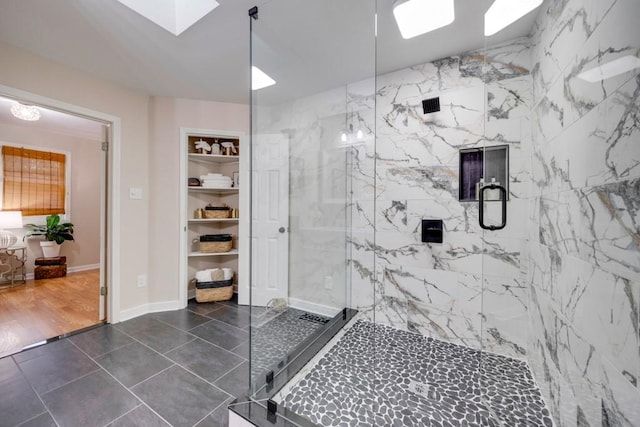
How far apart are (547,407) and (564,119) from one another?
1.58 m

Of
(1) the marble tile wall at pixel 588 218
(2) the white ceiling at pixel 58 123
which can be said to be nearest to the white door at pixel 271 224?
(1) the marble tile wall at pixel 588 218

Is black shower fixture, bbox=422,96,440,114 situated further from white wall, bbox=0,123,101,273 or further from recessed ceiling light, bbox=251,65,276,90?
white wall, bbox=0,123,101,273

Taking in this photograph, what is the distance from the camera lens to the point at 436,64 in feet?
7.04

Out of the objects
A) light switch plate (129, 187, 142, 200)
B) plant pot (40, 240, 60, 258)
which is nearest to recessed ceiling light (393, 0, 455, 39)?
light switch plate (129, 187, 142, 200)

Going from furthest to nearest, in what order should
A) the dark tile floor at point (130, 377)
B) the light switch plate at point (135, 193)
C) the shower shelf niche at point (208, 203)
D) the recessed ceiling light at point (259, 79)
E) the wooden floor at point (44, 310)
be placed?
1. the shower shelf niche at point (208, 203)
2. the light switch plate at point (135, 193)
3. the wooden floor at point (44, 310)
4. the recessed ceiling light at point (259, 79)
5. the dark tile floor at point (130, 377)

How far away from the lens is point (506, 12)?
66.4 inches

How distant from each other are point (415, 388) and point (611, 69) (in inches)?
70.2

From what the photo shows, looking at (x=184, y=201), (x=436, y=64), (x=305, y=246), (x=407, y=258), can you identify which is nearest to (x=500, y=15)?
(x=436, y=64)

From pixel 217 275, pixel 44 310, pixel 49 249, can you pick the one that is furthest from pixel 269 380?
pixel 49 249

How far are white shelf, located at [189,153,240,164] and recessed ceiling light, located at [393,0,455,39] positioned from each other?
7.51ft

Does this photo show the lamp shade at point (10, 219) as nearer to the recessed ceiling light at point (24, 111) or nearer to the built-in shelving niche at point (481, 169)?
the recessed ceiling light at point (24, 111)

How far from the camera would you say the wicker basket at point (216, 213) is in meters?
3.24

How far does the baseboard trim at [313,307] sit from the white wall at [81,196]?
4.67m

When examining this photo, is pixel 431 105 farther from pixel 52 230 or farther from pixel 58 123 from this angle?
pixel 52 230
